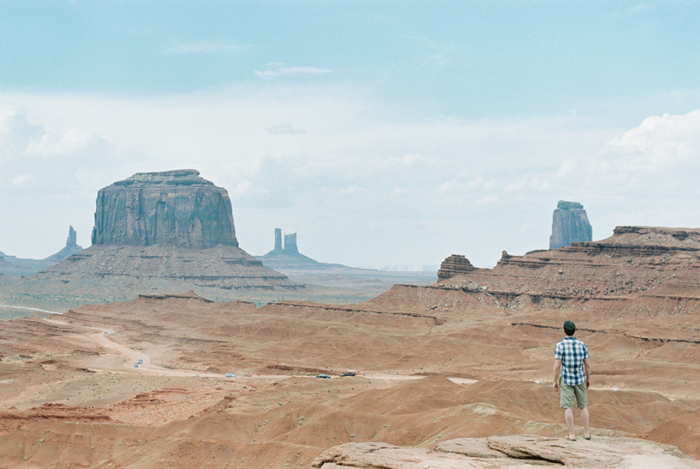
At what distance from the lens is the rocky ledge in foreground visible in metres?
17.5

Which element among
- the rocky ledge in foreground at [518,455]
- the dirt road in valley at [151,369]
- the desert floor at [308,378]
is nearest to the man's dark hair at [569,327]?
the rocky ledge in foreground at [518,455]

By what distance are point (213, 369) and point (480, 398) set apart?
55.1 meters

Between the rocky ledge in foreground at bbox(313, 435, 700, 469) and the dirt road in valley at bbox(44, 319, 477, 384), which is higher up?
the rocky ledge in foreground at bbox(313, 435, 700, 469)

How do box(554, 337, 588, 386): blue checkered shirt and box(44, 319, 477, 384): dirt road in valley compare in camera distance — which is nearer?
box(554, 337, 588, 386): blue checkered shirt

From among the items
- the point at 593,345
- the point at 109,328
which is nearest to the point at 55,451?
the point at 593,345

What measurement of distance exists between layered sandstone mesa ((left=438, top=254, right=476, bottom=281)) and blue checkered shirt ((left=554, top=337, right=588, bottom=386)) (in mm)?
167792

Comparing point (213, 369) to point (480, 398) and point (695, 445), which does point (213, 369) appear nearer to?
point (480, 398)

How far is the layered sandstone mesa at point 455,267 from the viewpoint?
611 ft

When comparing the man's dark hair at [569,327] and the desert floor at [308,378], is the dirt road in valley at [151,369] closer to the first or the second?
the desert floor at [308,378]

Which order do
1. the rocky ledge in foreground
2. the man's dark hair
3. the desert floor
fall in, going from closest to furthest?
the rocky ledge in foreground
the man's dark hair
the desert floor

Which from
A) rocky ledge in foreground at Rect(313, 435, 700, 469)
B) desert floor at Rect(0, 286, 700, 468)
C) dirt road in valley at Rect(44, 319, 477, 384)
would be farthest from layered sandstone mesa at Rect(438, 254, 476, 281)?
rocky ledge in foreground at Rect(313, 435, 700, 469)

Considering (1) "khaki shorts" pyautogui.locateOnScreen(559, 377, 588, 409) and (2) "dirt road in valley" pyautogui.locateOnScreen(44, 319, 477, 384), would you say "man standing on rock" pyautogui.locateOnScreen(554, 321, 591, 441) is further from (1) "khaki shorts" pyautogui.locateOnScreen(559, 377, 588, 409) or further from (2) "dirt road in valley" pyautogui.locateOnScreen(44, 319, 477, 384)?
(2) "dirt road in valley" pyautogui.locateOnScreen(44, 319, 477, 384)

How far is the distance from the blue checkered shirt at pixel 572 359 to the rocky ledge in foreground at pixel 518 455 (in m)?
1.74

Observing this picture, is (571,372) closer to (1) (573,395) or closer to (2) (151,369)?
(1) (573,395)
